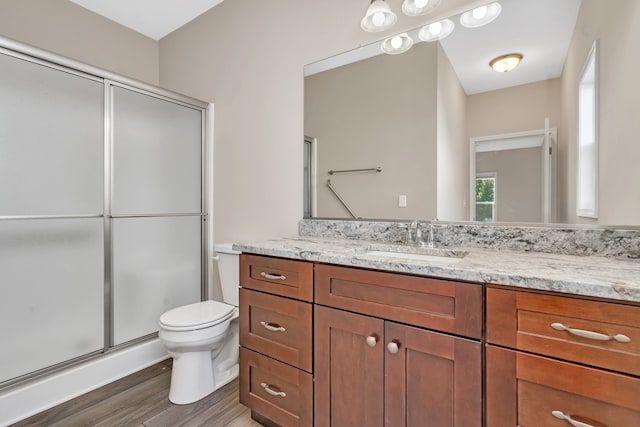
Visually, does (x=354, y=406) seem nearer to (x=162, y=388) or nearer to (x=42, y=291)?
(x=162, y=388)

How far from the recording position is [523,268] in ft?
3.10

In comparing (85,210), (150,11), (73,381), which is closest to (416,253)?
(85,210)

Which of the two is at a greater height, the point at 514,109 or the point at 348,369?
the point at 514,109

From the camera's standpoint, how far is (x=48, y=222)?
172 centimetres

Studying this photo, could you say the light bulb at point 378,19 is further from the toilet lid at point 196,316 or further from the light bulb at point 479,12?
the toilet lid at point 196,316

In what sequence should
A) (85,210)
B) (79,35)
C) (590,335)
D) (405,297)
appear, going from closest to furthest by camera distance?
(590,335) < (405,297) < (85,210) < (79,35)

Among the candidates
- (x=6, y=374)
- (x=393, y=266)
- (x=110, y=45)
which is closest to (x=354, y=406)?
(x=393, y=266)

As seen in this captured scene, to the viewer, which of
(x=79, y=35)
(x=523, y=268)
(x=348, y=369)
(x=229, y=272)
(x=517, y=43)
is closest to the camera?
(x=523, y=268)

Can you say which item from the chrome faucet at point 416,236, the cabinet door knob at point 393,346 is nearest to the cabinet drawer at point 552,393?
the cabinet door knob at point 393,346

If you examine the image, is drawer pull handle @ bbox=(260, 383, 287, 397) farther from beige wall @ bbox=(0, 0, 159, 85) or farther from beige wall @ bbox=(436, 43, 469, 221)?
beige wall @ bbox=(0, 0, 159, 85)

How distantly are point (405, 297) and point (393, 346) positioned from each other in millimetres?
178

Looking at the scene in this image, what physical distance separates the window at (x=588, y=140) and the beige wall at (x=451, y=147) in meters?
0.43

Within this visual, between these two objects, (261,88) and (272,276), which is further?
(261,88)

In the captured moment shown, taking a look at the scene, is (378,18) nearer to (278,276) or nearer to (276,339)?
(278,276)
